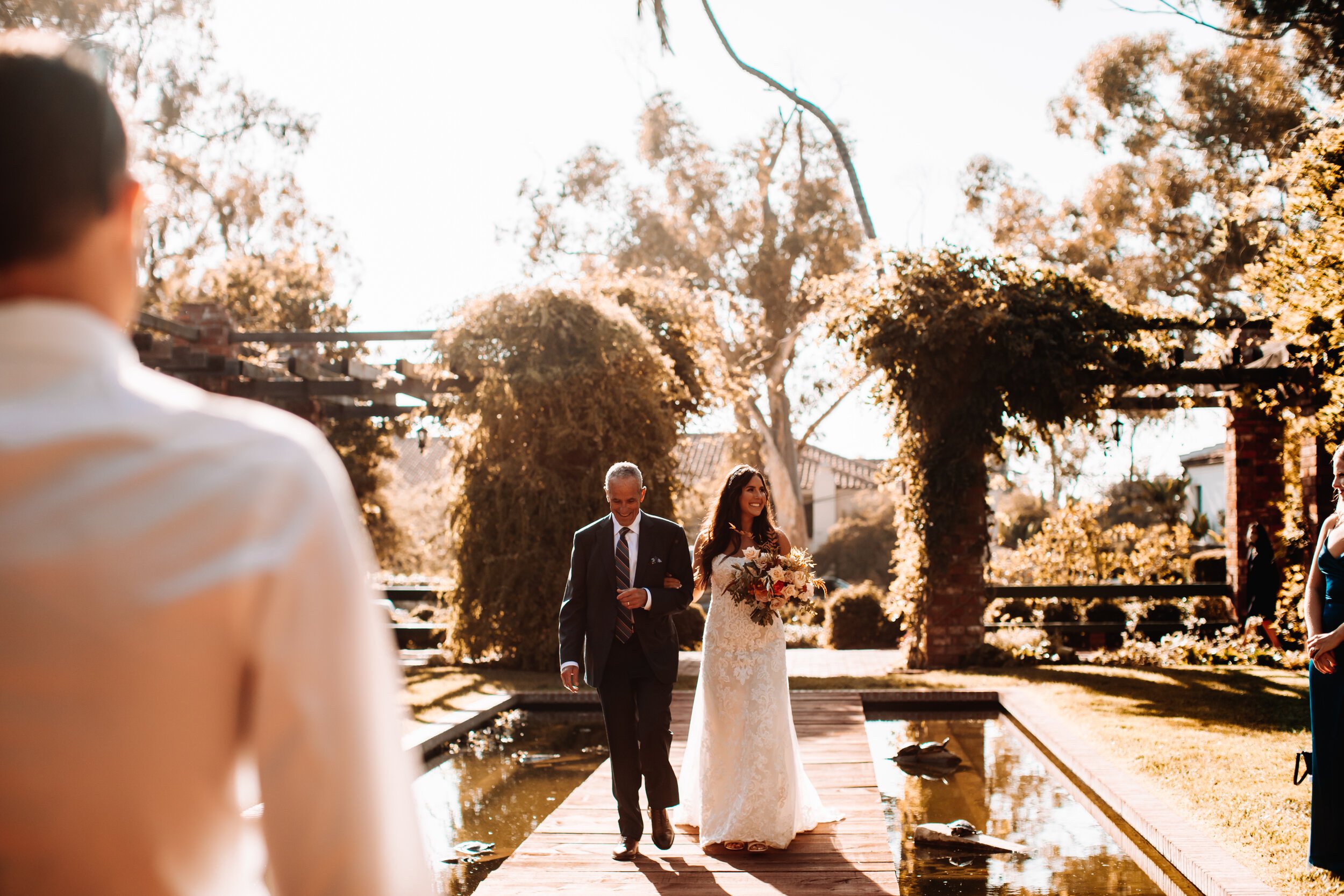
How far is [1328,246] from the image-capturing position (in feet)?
28.0

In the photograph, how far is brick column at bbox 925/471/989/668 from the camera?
46.0ft

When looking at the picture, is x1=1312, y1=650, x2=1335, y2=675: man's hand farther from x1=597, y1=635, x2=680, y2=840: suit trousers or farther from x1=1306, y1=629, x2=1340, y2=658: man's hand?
x1=597, y1=635, x2=680, y2=840: suit trousers

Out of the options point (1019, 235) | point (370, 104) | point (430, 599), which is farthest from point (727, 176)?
point (430, 599)

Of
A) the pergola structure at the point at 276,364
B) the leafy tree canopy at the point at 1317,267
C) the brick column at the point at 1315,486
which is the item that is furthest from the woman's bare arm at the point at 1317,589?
the pergola structure at the point at 276,364

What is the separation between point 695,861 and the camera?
5.94m

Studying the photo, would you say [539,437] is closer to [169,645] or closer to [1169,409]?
[1169,409]

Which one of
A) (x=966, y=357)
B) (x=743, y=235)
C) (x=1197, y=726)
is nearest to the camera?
(x=1197, y=726)

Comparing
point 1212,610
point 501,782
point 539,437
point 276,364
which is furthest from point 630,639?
point 1212,610

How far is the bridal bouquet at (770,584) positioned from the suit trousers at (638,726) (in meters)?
0.68

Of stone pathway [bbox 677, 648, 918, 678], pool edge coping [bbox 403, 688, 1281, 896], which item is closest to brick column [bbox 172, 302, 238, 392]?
pool edge coping [bbox 403, 688, 1281, 896]

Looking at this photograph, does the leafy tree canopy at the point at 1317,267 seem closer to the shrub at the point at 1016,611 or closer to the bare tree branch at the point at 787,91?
the shrub at the point at 1016,611

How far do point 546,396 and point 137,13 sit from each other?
1834 centimetres

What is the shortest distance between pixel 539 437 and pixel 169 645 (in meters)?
13.3

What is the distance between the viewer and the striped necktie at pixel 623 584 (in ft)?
19.8
